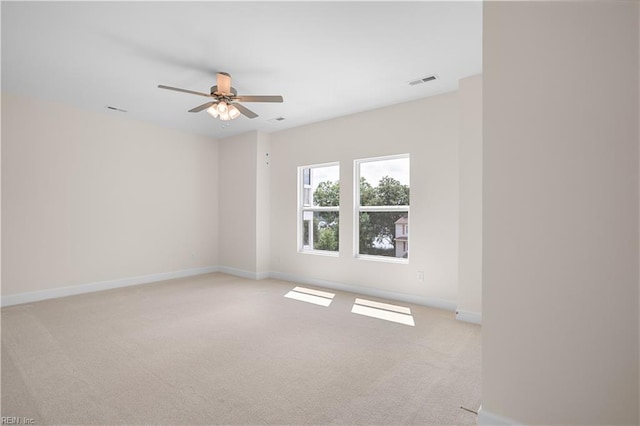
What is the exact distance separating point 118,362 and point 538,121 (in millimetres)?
3406

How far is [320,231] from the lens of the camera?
5777 millimetres

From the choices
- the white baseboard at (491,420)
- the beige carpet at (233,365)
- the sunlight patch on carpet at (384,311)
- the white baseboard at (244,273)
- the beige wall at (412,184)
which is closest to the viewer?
the white baseboard at (491,420)

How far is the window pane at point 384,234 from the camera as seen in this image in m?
4.75

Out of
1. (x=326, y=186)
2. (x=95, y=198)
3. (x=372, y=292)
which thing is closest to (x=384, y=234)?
(x=372, y=292)

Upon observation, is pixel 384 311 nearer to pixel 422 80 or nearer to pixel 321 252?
pixel 321 252

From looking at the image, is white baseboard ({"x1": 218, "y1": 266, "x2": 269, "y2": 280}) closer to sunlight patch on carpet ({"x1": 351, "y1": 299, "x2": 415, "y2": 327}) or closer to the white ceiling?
sunlight patch on carpet ({"x1": 351, "y1": 299, "x2": 415, "y2": 327})

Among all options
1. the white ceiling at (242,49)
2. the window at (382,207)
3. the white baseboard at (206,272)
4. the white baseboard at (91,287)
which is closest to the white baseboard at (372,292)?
the white baseboard at (206,272)

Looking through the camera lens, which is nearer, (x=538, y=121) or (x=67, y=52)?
(x=538, y=121)

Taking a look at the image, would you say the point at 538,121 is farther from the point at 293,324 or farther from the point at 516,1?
→ the point at 293,324

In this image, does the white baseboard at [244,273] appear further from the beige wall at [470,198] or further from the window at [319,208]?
the beige wall at [470,198]

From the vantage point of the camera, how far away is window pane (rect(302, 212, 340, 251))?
5578 millimetres

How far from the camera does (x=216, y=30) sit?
279 centimetres

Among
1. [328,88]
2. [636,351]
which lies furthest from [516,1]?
[328,88]

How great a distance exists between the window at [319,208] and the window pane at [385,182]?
1.71 feet
